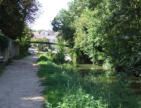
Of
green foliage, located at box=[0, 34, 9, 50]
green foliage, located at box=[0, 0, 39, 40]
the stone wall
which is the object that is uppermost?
green foliage, located at box=[0, 0, 39, 40]

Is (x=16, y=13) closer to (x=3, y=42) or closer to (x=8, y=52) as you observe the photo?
(x=3, y=42)

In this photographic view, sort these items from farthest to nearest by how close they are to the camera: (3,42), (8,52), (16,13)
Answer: (8,52) < (16,13) < (3,42)

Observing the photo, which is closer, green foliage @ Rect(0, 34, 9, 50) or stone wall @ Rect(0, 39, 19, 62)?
green foliage @ Rect(0, 34, 9, 50)

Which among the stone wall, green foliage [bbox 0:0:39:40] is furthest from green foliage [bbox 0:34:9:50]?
green foliage [bbox 0:0:39:40]

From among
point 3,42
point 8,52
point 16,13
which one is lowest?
point 8,52

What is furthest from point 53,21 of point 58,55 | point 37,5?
point 37,5

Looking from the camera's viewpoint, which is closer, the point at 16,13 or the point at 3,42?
the point at 3,42

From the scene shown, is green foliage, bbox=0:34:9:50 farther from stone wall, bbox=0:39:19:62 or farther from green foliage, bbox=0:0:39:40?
green foliage, bbox=0:0:39:40

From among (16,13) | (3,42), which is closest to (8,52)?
(3,42)

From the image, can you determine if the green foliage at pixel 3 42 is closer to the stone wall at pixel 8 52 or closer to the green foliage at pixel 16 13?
the stone wall at pixel 8 52

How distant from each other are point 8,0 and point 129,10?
1021cm

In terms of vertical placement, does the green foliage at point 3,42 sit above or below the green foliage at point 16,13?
below

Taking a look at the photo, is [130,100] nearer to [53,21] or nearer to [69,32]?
[69,32]

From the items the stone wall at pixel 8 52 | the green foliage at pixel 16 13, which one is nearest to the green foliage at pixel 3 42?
the stone wall at pixel 8 52
